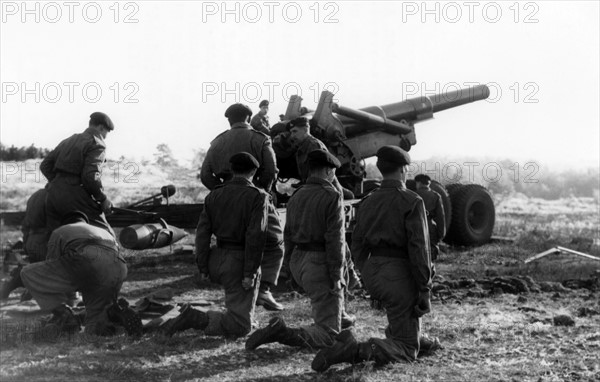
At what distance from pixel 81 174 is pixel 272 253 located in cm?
208

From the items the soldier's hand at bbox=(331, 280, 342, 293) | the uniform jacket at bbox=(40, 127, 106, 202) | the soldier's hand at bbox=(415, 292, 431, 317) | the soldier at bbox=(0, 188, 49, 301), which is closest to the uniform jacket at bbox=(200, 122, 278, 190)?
the uniform jacket at bbox=(40, 127, 106, 202)

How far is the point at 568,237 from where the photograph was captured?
569 inches

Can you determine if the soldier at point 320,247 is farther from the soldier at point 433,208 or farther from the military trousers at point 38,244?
the soldier at point 433,208

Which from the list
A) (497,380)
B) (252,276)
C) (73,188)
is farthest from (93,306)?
(497,380)

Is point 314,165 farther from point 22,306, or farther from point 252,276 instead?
point 22,306

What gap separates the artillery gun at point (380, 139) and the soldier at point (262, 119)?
340 mm

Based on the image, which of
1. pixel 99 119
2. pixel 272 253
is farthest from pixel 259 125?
pixel 272 253

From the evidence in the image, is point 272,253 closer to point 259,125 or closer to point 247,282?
point 247,282

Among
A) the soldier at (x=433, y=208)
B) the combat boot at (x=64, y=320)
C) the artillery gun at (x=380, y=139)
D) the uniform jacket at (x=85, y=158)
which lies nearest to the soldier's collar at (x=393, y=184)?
the combat boot at (x=64, y=320)

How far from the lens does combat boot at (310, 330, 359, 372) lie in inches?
201

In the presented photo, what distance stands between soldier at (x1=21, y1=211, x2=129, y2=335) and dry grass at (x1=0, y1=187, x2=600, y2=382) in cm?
28

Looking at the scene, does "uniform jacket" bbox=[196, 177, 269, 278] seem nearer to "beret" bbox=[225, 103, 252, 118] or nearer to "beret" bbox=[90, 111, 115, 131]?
"beret" bbox=[225, 103, 252, 118]

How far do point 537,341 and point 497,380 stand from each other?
133 centimetres

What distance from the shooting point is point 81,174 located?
7.62 meters
